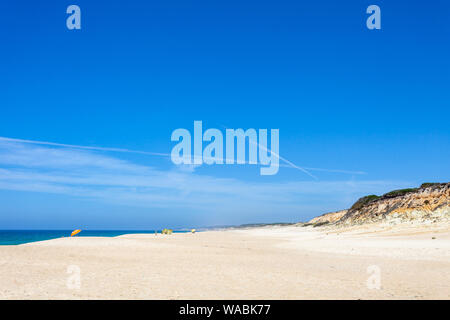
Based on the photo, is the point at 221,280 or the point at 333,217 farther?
the point at 333,217

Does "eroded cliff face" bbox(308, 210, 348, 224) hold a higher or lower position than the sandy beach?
lower

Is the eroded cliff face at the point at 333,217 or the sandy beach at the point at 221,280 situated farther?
the eroded cliff face at the point at 333,217

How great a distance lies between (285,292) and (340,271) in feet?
19.8

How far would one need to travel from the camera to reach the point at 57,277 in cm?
1425

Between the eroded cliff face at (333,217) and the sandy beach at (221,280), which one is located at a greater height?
the sandy beach at (221,280)

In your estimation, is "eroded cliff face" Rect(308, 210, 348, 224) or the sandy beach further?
"eroded cliff face" Rect(308, 210, 348, 224)

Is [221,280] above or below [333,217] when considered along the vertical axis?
above
